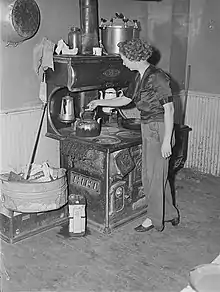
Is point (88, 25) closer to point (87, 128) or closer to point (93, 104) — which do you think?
point (93, 104)

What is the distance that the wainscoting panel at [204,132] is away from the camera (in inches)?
177

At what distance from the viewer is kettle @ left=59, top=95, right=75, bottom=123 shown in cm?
341

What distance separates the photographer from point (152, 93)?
2943 mm

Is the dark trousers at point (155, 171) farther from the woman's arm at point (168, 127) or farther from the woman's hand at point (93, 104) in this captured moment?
the woman's hand at point (93, 104)

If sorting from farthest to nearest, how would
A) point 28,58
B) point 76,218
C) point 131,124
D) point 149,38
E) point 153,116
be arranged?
point 149,38, point 131,124, point 28,58, point 76,218, point 153,116

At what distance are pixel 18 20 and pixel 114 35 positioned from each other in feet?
2.57

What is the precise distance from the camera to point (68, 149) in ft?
10.9

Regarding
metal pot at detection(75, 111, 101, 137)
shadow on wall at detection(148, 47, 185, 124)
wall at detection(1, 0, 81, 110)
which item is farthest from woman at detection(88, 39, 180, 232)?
shadow on wall at detection(148, 47, 185, 124)

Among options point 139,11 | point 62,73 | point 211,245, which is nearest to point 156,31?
point 139,11

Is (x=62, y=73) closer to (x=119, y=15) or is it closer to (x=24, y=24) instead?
(x=24, y=24)

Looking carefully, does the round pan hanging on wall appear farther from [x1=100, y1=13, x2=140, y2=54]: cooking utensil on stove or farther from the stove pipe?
[x1=100, y1=13, x2=140, y2=54]: cooking utensil on stove

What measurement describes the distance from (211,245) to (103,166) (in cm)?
91

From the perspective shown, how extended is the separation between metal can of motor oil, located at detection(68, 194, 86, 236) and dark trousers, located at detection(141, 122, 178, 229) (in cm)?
46

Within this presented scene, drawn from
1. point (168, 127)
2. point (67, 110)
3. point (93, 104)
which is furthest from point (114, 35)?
point (168, 127)
